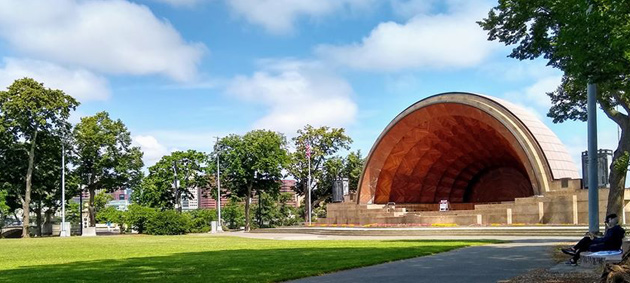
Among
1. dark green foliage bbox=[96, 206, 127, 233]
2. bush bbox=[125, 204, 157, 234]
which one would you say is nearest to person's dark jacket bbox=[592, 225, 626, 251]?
bush bbox=[125, 204, 157, 234]

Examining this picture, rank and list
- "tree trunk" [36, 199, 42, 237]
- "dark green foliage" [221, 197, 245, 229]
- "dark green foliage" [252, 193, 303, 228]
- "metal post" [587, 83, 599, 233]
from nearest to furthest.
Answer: "metal post" [587, 83, 599, 233], "tree trunk" [36, 199, 42, 237], "dark green foliage" [252, 193, 303, 228], "dark green foliage" [221, 197, 245, 229]

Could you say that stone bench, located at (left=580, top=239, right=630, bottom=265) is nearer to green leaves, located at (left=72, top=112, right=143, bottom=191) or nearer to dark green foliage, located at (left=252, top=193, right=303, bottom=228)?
green leaves, located at (left=72, top=112, right=143, bottom=191)

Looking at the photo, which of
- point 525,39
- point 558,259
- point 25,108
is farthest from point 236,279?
point 25,108

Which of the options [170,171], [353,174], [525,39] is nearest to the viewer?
[525,39]

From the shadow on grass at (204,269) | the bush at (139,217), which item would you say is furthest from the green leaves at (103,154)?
the shadow on grass at (204,269)

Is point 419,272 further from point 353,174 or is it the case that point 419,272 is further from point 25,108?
point 353,174

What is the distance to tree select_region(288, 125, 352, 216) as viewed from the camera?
69.9 m

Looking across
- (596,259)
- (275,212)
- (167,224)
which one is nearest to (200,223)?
(167,224)

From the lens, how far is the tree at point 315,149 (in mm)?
69938

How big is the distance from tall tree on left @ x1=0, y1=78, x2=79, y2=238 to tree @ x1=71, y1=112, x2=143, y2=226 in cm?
378

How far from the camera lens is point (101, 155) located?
61.5 m

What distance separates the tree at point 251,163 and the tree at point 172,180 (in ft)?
8.66

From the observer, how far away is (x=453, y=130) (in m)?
52.7

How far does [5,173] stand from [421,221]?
125 ft
